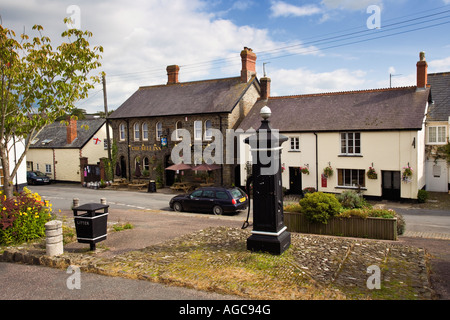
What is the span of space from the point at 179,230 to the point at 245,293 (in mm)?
6104

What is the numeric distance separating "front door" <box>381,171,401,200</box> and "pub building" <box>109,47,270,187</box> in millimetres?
10304

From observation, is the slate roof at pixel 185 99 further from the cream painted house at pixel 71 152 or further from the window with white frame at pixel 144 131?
the cream painted house at pixel 71 152

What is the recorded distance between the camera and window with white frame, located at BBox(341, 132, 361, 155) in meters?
22.9

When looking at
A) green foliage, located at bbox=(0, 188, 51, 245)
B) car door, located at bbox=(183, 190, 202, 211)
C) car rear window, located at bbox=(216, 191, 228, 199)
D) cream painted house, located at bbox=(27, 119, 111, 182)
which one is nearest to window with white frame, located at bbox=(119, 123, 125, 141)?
cream painted house, located at bbox=(27, 119, 111, 182)

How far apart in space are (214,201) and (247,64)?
14.5 metres

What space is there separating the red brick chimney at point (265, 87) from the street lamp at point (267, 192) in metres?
20.9

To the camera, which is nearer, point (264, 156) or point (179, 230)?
point (264, 156)

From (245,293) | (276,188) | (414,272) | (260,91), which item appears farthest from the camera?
(260,91)

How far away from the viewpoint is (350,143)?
2312 cm

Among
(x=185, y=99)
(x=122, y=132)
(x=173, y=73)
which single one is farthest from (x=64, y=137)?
(x=185, y=99)
